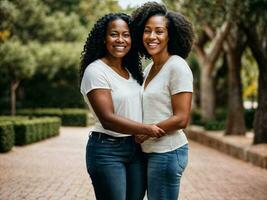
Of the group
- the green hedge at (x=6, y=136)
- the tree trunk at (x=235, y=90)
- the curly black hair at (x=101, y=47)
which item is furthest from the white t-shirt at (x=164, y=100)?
the tree trunk at (x=235, y=90)

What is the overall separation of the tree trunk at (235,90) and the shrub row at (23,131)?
6191 mm

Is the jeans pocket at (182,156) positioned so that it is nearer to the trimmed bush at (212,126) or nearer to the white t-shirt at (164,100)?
the white t-shirt at (164,100)

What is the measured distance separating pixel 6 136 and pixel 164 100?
10.9 m

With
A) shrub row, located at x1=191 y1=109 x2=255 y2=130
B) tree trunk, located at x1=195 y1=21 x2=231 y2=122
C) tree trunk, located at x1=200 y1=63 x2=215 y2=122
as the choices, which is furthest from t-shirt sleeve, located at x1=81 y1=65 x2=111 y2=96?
tree trunk, located at x1=200 y1=63 x2=215 y2=122

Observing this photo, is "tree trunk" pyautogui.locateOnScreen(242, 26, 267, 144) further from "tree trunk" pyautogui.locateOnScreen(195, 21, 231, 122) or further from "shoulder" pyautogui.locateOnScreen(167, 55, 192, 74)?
"shoulder" pyautogui.locateOnScreen(167, 55, 192, 74)

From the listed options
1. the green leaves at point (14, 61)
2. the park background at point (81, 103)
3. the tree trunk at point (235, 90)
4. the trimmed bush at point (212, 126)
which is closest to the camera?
the park background at point (81, 103)

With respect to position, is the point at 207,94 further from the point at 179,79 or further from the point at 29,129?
the point at 179,79

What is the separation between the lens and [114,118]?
11.8 ft

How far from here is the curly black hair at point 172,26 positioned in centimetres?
376

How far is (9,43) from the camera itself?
1089 inches

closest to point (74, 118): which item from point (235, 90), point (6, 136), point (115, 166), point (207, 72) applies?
point (207, 72)

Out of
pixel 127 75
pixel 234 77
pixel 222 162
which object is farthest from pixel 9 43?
pixel 127 75

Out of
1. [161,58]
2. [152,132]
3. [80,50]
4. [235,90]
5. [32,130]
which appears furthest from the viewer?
[80,50]

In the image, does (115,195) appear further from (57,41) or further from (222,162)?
(57,41)
